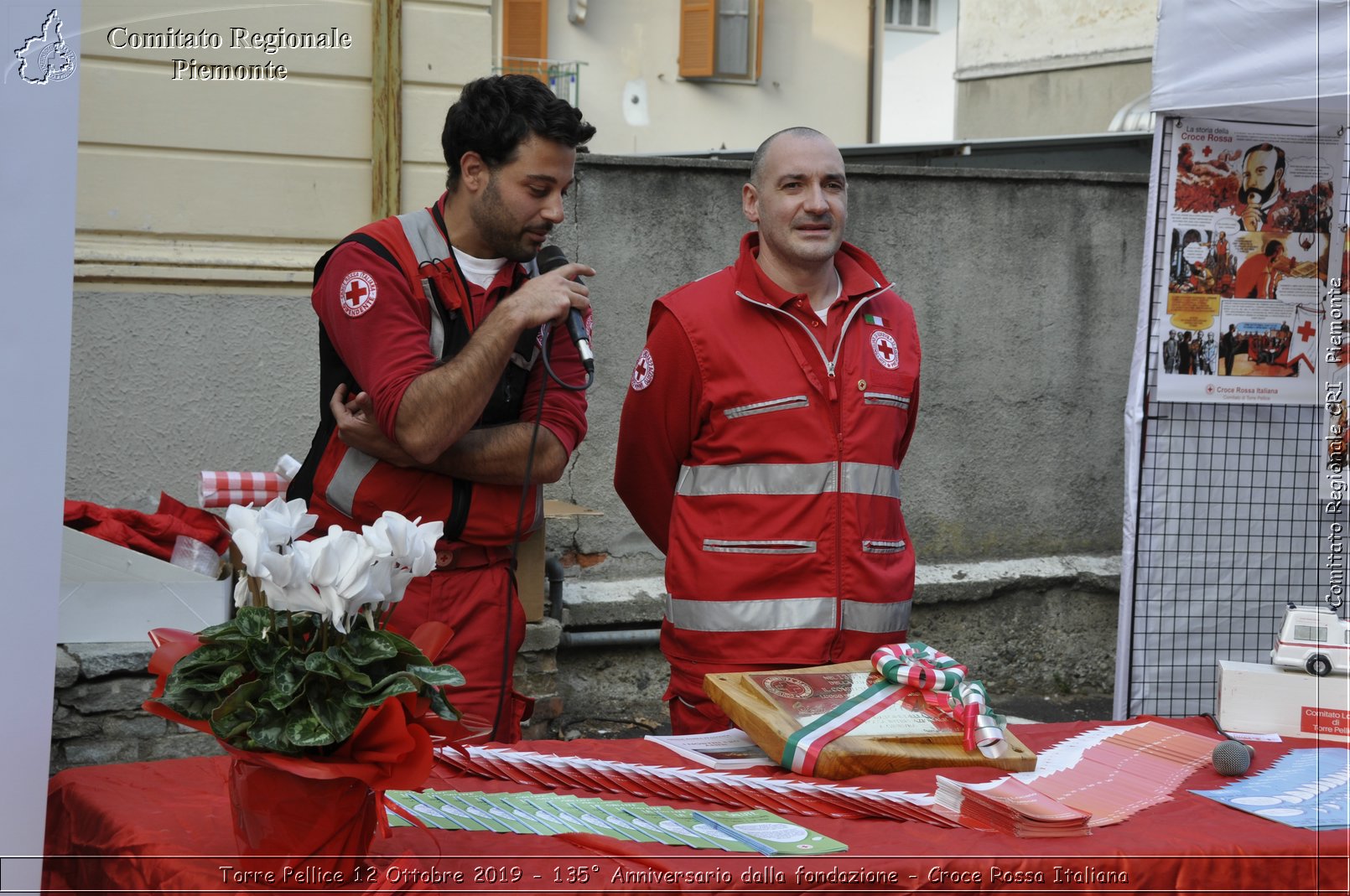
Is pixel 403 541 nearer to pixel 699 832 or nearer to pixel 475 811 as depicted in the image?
pixel 475 811

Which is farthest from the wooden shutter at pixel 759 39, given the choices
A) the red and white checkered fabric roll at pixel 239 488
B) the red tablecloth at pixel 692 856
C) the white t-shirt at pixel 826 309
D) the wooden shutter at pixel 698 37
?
the red tablecloth at pixel 692 856

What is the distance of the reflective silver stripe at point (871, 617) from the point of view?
2.99 meters

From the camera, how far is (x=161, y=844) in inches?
73.9

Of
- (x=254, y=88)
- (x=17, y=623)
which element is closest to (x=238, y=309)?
(x=254, y=88)

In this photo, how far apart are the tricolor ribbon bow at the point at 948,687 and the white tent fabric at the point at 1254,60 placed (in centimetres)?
209

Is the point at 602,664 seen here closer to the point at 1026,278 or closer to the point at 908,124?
the point at 1026,278

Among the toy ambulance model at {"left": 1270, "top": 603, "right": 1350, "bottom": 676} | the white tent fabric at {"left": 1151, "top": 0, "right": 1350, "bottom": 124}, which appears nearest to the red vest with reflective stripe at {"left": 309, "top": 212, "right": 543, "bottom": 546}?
the toy ambulance model at {"left": 1270, "top": 603, "right": 1350, "bottom": 676}

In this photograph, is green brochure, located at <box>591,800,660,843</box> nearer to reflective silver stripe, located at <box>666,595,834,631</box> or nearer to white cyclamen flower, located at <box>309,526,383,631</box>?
white cyclamen flower, located at <box>309,526,383,631</box>

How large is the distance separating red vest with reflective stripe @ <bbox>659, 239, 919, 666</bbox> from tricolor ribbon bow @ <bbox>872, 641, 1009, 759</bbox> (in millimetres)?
406

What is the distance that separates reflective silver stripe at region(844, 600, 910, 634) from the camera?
2.99 meters

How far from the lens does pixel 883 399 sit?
3.14 metres

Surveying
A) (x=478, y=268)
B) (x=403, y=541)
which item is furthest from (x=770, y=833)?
(x=478, y=268)

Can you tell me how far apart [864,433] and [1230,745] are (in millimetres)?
1053

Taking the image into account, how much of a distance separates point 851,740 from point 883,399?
1.04 metres
